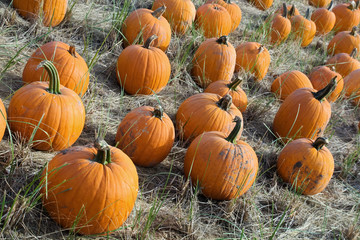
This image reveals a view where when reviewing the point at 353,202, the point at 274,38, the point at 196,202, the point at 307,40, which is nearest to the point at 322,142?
the point at 353,202

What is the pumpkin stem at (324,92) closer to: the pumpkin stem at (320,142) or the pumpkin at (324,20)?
the pumpkin stem at (320,142)

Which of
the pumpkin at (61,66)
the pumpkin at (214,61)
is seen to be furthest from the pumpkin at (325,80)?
the pumpkin at (61,66)

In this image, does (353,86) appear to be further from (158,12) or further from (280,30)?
(158,12)

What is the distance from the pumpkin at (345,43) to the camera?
6.80m

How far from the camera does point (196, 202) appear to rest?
10.3ft

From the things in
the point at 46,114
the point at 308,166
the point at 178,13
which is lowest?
the point at 308,166

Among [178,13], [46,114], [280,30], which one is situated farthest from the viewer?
[280,30]

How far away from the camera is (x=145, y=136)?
3.30 metres

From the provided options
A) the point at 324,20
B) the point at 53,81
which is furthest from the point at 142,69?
the point at 324,20

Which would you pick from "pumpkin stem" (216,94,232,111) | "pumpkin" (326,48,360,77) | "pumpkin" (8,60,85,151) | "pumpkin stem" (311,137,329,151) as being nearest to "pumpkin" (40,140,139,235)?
"pumpkin" (8,60,85,151)

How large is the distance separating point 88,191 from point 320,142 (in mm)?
2156

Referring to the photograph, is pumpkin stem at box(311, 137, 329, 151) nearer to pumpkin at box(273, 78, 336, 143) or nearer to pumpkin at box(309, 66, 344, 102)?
pumpkin at box(273, 78, 336, 143)

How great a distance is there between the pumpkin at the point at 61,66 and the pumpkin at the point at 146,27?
1133 mm

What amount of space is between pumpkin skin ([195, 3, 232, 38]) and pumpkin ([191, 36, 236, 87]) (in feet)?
2.69
